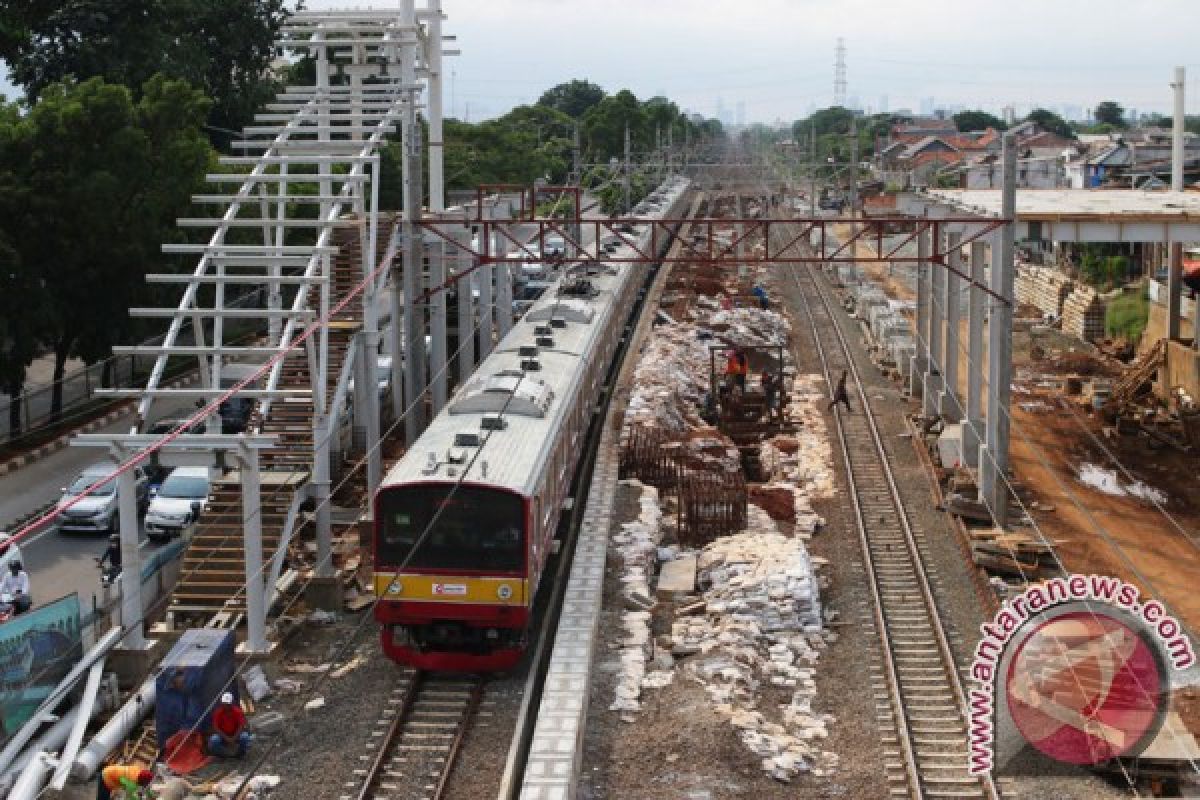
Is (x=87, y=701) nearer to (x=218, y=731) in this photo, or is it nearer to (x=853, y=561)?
(x=218, y=731)

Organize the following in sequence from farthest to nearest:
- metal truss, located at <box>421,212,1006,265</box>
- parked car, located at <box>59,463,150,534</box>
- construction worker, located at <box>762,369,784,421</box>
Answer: construction worker, located at <box>762,369,784,421</box> < parked car, located at <box>59,463,150,534</box> < metal truss, located at <box>421,212,1006,265</box>

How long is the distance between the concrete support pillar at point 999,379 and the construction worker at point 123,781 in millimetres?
13365

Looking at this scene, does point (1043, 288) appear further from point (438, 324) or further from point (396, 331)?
point (396, 331)

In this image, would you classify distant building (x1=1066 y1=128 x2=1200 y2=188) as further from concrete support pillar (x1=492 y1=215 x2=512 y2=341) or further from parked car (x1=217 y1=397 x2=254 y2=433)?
parked car (x1=217 y1=397 x2=254 y2=433)

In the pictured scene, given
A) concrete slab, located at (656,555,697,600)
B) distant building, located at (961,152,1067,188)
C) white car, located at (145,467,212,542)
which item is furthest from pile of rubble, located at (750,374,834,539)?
distant building, located at (961,152,1067,188)

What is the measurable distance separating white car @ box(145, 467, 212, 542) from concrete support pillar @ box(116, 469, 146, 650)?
565 cm

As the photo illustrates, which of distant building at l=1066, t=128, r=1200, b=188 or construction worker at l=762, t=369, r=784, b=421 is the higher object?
distant building at l=1066, t=128, r=1200, b=188

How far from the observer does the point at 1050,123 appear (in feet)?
418

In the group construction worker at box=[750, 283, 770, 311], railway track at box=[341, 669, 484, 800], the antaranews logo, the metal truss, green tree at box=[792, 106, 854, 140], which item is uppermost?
green tree at box=[792, 106, 854, 140]

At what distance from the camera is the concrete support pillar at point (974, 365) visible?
24.1m

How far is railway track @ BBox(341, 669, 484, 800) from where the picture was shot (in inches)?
503

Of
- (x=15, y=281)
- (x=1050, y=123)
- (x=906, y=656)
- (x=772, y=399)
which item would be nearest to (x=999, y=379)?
(x=772, y=399)

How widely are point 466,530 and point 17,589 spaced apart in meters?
6.54

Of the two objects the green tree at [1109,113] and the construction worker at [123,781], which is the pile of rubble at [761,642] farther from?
the green tree at [1109,113]
